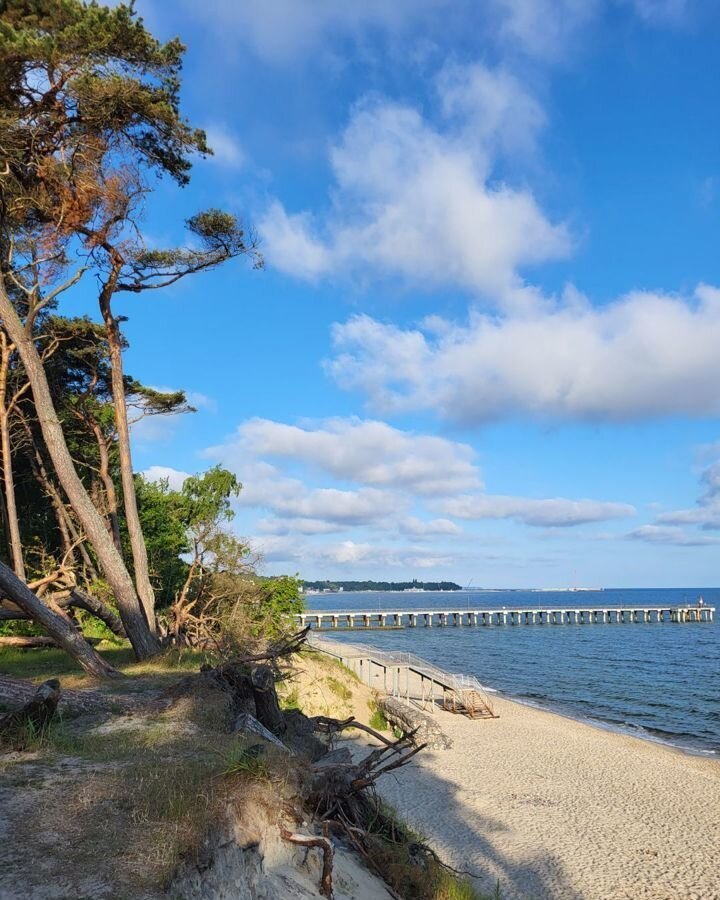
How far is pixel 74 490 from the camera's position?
13.4m

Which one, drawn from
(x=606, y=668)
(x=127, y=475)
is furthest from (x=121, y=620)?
(x=606, y=668)

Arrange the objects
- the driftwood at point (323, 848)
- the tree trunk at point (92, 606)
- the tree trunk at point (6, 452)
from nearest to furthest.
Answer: the driftwood at point (323, 848), the tree trunk at point (92, 606), the tree trunk at point (6, 452)

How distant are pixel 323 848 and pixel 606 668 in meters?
43.6

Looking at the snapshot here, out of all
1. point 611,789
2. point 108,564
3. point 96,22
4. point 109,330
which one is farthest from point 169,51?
point 611,789

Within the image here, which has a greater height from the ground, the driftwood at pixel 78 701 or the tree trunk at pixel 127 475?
the tree trunk at pixel 127 475

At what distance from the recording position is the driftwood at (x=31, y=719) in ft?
20.8

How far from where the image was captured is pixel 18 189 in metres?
13.2

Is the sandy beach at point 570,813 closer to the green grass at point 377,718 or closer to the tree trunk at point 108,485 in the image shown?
the green grass at point 377,718

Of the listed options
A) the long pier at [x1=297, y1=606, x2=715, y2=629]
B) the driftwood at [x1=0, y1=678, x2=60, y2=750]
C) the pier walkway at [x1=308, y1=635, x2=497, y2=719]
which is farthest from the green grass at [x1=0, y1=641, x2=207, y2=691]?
the long pier at [x1=297, y1=606, x2=715, y2=629]

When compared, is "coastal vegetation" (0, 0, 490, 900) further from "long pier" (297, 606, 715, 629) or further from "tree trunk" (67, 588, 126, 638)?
"long pier" (297, 606, 715, 629)

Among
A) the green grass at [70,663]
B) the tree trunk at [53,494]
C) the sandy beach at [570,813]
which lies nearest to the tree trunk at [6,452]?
the green grass at [70,663]

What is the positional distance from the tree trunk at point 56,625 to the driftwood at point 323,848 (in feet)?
26.0

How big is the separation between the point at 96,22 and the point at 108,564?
34.1 feet

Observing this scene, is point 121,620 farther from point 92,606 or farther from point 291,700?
point 291,700
